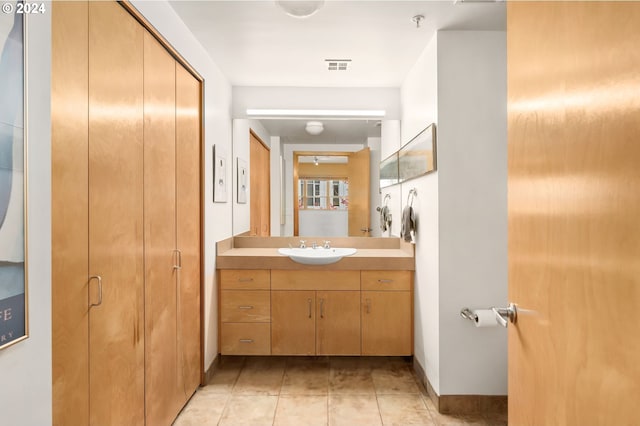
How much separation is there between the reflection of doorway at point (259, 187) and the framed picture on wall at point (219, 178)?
39 centimetres

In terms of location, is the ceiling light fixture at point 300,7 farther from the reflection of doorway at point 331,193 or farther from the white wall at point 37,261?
the reflection of doorway at point 331,193

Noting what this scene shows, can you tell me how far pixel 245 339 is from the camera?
290 cm

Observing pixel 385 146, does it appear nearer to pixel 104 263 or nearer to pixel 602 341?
pixel 104 263

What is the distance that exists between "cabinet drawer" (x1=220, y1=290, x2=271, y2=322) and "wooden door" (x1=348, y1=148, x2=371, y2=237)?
99cm

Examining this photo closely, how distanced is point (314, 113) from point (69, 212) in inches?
91.0

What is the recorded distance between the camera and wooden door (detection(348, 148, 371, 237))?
3.33 metres

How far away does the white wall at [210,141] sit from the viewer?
2242mm

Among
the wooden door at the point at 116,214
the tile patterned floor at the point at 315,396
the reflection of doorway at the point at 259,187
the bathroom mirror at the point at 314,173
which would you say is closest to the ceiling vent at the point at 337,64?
the bathroom mirror at the point at 314,173

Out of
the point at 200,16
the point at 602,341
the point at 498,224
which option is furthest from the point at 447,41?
the point at 602,341

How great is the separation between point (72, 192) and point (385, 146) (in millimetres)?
2567

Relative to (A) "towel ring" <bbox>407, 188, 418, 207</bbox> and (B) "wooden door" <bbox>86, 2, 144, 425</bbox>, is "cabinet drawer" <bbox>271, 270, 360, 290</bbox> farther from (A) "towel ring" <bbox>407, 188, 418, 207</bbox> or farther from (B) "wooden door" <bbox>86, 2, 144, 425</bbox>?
(B) "wooden door" <bbox>86, 2, 144, 425</bbox>

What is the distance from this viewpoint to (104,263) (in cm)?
143

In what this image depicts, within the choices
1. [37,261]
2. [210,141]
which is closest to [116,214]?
[37,261]

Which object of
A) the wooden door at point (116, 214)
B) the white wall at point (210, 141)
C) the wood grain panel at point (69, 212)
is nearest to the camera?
the wood grain panel at point (69, 212)
